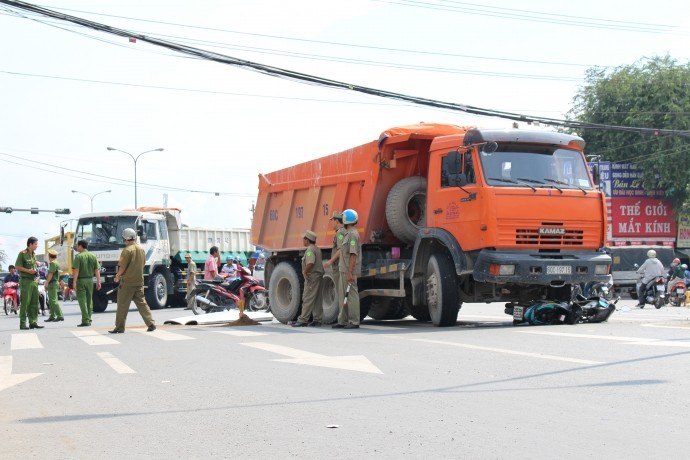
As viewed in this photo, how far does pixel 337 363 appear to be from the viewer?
10.3m

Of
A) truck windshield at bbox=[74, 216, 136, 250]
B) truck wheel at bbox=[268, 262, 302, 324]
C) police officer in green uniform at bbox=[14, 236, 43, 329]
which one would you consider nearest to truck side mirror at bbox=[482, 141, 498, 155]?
truck wheel at bbox=[268, 262, 302, 324]

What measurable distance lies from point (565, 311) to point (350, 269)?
3.45 meters

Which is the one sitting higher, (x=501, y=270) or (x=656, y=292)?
(x=501, y=270)

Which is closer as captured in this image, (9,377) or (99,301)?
(9,377)

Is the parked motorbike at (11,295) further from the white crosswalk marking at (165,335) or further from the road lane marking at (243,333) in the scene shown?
the road lane marking at (243,333)

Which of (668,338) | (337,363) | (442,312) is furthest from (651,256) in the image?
(337,363)

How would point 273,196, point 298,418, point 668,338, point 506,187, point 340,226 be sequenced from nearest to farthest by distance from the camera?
point 298,418 → point 668,338 → point 506,187 → point 340,226 → point 273,196

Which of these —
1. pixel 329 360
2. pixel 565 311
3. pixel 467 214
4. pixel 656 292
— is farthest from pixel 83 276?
pixel 656 292

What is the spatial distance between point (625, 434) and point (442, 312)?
350 inches

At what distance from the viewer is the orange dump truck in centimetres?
1422

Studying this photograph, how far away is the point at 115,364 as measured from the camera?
1094cm

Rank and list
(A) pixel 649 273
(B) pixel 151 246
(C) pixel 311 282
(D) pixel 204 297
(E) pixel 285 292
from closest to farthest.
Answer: (C) pixel 311 282 < (E) pixel 285 292 < (D) pixel 204 297 < (A) pixel 649 273 < (B) pixel 151 246

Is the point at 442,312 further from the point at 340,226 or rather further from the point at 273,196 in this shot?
the point at 273,196

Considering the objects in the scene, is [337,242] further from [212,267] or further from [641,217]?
[641,217]
